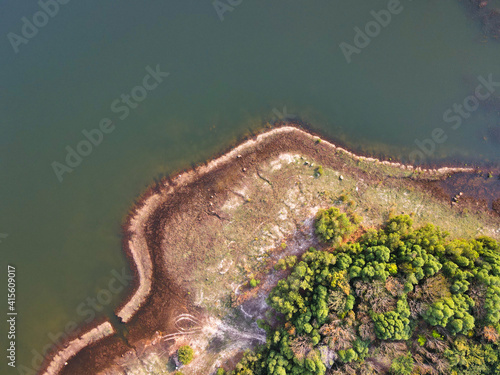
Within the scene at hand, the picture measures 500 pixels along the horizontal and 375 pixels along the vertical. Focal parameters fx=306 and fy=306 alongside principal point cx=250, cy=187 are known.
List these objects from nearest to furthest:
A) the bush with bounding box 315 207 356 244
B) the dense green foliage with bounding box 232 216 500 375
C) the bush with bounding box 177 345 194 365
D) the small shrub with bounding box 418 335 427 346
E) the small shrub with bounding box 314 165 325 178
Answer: the dense green foliage with bounding box 232 216 500 375 → the small shrub with bounding box 418 335 427 346 → the bush with bounding box 315 207 356 244 → the bush with bounding box 177 345 194 365 → the small shrub with bounding box 314 165 325 178

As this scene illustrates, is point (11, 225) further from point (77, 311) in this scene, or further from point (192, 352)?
point (192, 352)

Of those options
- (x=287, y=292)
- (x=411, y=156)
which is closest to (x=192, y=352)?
(x=287, y=292)

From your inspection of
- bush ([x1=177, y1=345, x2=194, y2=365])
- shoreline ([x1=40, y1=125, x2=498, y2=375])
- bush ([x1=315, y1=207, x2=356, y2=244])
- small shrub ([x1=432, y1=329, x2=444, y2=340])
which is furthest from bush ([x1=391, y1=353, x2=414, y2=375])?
bush ([x1=177, y1=345, x2=194, y2=365])

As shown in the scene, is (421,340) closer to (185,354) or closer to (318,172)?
(318,172)

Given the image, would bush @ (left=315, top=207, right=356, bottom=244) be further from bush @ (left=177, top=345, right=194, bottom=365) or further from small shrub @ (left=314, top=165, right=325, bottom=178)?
bush @ (left=177, top=345, right=194, bottom=365)

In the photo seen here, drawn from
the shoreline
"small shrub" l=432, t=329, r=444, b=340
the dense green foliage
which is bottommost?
"small shrub" l=432, t=329, r=444, b=340

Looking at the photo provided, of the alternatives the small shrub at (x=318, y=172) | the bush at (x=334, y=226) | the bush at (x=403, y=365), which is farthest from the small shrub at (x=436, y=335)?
the small shrub at (x=318, y=172)
